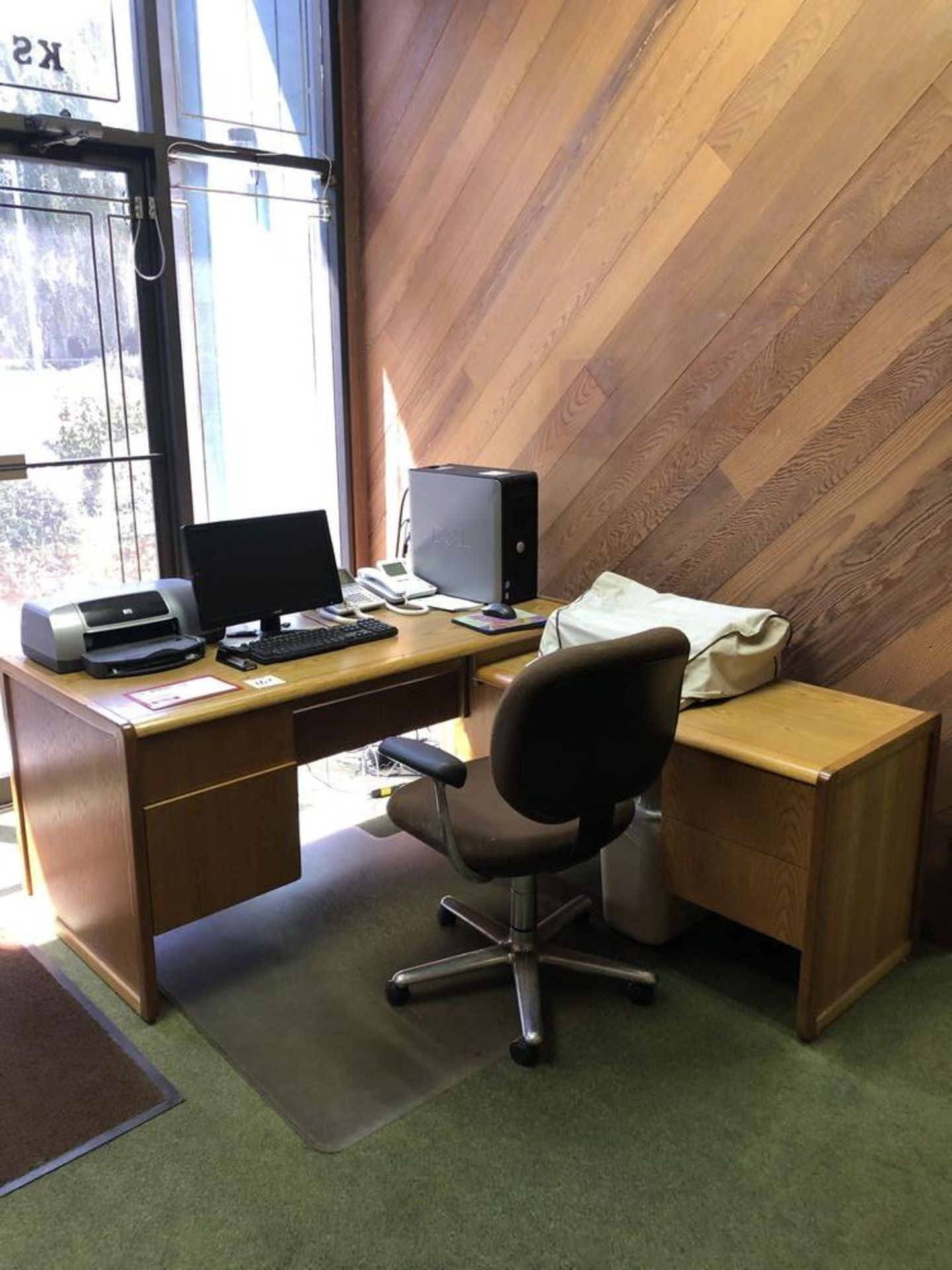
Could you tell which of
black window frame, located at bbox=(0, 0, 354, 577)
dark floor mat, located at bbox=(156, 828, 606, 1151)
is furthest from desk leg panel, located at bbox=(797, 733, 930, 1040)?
black window frame, located at bbox=(0, 0, 354, 577)

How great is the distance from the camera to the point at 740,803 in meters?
2.39

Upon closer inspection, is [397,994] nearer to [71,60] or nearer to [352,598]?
[352,598]

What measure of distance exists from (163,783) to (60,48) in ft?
7.51

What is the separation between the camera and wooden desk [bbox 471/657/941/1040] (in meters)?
2.29

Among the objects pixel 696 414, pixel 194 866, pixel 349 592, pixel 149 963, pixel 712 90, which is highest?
pixel 712 90

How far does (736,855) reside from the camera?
2.41 metres

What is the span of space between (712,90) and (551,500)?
1.25 metres

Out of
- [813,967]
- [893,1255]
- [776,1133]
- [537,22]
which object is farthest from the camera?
[537,22]

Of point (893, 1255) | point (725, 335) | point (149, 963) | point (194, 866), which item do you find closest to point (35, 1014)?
point (149, 963)

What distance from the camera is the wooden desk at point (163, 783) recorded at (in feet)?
7.80

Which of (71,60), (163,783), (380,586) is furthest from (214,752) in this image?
(71,60)

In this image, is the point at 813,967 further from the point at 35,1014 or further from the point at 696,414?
the point at 35,1014

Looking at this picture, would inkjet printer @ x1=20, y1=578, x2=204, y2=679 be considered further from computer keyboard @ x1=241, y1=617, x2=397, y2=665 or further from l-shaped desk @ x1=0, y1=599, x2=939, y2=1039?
computer keyboard @ x1=241, y1=617, x2=397, y2=665

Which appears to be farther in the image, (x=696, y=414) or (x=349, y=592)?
(x=349, y=592)
